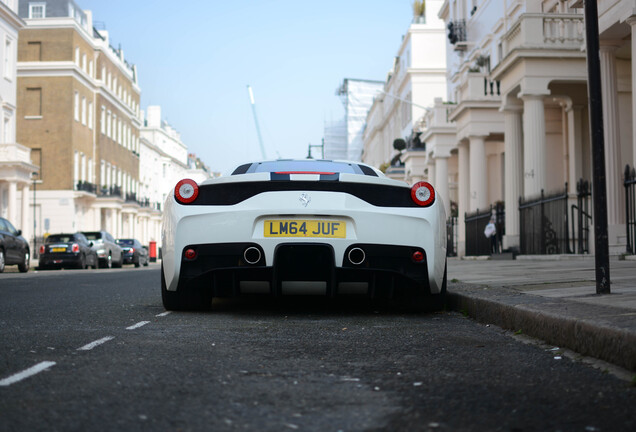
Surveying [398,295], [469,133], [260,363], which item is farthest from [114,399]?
[469,133]

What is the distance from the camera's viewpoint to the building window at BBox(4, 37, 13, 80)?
42.7 metres

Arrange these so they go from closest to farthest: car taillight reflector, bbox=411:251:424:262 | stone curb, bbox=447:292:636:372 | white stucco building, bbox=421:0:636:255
Answer: stone curb, bbox=447:292:636:372 → car taillight reflector, bbox=411:251:424:262 → white stucco building, bbox=421:0:636:255

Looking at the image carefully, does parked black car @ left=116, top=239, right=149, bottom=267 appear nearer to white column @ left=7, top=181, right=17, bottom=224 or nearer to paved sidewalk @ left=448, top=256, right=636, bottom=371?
white column @ left=7, top=181, right=17, bottom=224

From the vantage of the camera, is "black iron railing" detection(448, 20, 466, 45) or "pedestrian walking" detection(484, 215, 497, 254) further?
"black iron railing" detection(448, 20, 466, 45)

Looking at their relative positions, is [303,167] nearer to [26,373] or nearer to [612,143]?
[26,373]

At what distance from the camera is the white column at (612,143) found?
15672 millimetres

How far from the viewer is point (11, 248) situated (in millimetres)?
Answer: 22609

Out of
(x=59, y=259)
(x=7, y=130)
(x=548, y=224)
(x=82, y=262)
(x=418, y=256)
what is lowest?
(x=82, y=262)

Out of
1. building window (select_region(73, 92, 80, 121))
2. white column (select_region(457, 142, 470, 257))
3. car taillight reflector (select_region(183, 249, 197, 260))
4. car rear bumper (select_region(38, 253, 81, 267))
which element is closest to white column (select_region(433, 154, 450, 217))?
white column (select_region(457, 142, 470, 257))

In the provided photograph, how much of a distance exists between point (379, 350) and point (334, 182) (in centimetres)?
183

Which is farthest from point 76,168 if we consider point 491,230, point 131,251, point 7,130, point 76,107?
point 491,230

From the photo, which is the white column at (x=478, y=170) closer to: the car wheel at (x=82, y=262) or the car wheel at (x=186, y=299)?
the car wheel at (x=82, y=262)

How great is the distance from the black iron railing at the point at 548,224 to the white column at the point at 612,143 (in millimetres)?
959

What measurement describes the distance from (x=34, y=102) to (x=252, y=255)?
→ 5544cm
